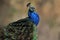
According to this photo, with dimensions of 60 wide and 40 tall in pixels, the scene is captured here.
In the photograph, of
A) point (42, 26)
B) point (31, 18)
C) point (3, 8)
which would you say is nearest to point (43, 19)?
point (42, 26)

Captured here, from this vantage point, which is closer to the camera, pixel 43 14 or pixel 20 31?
pixel 20 31

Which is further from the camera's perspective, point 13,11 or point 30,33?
point 13,11

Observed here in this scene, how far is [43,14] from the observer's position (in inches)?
122

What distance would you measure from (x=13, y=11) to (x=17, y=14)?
7 centimetres

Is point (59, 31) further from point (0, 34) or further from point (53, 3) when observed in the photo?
point (0, 34)

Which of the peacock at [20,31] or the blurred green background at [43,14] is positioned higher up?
the blurred green background at [43,14]

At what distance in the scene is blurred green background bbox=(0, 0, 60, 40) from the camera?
120 inches

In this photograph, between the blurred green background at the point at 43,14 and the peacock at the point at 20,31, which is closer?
the peacock at the point at 20,31

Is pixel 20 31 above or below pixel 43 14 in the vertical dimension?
below

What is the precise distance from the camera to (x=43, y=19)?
3.10 meters

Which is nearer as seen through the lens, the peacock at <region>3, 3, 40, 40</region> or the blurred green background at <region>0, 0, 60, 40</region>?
the peacock at <region>3, 3, 40, 40</region>

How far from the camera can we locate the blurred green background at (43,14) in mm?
3051

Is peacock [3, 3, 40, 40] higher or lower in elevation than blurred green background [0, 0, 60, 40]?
lower

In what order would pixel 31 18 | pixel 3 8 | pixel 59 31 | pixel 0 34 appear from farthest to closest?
pixel 3 8 < pixel 59 31 < pixel 31 18 < pixel 0 34
